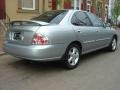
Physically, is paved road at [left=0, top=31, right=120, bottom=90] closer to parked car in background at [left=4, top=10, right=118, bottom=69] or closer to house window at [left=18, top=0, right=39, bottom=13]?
parked car in background at [left=4, top=10, right=118, bottom=69]

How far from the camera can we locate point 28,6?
557 inches

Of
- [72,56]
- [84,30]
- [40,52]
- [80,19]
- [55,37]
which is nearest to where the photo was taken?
[40,52]

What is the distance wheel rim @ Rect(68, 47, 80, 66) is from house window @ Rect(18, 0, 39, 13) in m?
7.35

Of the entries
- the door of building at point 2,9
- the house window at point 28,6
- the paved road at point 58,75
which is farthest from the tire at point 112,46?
the house window at point 28,6

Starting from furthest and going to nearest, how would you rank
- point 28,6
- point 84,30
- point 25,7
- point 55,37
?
point 28,6 < point 25,7 < point 84,30 < point 55,37

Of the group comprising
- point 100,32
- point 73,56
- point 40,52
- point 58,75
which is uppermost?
point 100,32

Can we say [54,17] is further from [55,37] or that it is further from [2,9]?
[2,9]

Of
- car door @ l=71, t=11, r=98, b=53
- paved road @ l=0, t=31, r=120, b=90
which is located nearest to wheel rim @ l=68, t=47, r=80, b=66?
paved road @ l=0, t=31, r=120, b=90

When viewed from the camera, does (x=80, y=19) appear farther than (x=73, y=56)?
Yes

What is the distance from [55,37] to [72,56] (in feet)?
3.08

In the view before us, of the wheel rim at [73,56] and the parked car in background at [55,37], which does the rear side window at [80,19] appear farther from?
the wheel rim at [73,56]

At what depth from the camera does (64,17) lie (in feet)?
22.0

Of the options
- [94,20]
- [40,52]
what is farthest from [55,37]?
[94,20]

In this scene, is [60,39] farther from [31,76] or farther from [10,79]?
[10,79]
